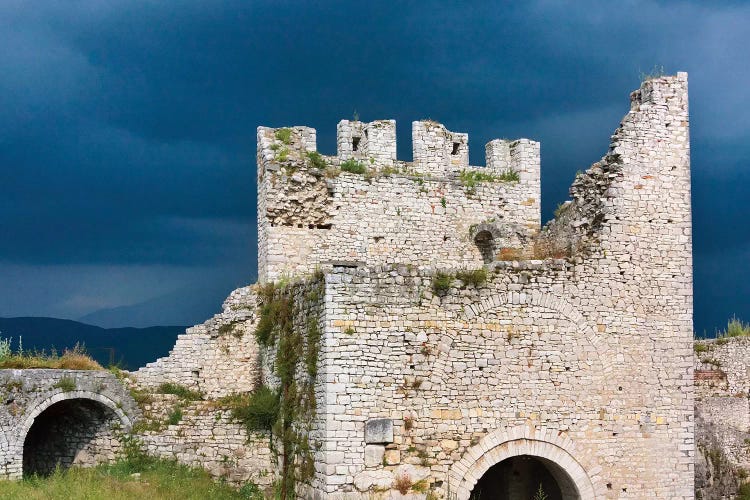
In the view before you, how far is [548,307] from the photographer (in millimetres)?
17672

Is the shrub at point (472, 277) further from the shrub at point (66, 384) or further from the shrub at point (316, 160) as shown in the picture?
the shrub at point (66, 384)

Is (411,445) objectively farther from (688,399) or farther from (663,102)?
(663,102)

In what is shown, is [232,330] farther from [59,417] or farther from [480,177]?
[480,177]

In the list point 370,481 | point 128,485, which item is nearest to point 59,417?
point 128,485

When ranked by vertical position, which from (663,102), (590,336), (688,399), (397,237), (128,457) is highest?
(663,102)

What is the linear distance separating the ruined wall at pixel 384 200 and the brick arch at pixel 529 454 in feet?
18.8

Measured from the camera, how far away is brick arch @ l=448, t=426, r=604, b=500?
16.7m

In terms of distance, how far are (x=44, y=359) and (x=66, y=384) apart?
4.15 feet

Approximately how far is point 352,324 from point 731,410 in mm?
12822

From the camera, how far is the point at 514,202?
23.2 m

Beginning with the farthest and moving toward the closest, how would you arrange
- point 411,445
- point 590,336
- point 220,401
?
point 220,401, point 590,336, point 411,445

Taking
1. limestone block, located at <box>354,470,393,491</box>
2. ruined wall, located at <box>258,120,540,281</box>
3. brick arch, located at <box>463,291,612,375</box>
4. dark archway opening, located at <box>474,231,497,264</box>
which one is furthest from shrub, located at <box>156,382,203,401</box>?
dark archway opening, located at <box>474,231,497,264</box>

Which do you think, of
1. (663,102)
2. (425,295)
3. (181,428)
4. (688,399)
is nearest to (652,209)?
(663,102)

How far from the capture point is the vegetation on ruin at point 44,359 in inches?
797
